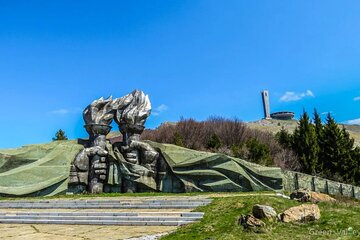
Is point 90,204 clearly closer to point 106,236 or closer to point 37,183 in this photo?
point 106,236

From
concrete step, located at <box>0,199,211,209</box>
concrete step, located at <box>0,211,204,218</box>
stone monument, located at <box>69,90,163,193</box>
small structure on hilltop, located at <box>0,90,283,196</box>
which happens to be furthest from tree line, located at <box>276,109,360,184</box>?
concrete step, located at <box>0,211,204,218</box>

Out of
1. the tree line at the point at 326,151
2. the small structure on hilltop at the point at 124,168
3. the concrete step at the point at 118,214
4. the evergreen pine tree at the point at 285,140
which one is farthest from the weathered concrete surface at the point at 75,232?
the evergreen pine tree at the point at 285,140

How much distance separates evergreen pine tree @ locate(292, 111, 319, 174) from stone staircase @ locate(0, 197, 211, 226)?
22.0 m

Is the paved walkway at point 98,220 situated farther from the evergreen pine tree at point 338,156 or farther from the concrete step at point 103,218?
the evergreen pine tree at point 338,156

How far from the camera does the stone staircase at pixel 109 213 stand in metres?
8.85

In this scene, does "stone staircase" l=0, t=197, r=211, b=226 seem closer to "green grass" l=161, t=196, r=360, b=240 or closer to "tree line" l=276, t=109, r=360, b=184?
"green grass" l=161, t=196, r=360, b=240

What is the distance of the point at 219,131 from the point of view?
34.5 m

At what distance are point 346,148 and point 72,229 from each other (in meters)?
28.8

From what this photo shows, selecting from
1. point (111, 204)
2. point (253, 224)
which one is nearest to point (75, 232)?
point (111, 204)

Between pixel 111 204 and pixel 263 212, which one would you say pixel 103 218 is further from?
pixel 263 212

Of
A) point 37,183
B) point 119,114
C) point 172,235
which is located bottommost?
point 172,235

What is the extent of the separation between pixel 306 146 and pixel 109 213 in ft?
84.8

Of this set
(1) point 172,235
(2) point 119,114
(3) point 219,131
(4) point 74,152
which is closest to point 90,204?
(1) point 172,235

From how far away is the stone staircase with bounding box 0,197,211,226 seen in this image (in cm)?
885
